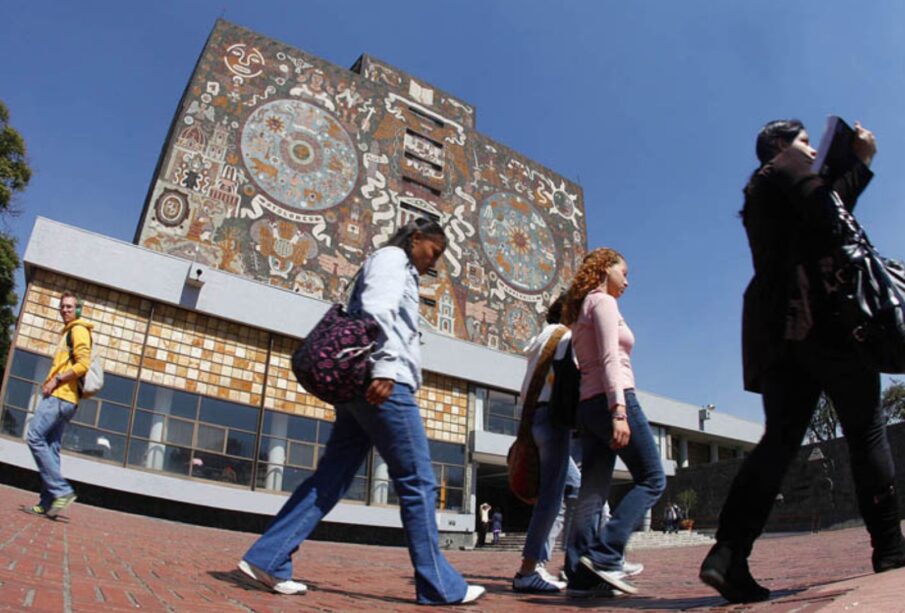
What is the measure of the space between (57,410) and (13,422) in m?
11.0

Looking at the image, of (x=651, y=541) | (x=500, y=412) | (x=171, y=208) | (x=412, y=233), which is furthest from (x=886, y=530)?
(x=500, y=412)

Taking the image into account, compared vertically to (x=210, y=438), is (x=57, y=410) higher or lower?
lower

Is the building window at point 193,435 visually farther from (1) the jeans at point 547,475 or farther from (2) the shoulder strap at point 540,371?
(1) the jeans at point 547,475

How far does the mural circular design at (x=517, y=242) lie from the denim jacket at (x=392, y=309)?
24.7 meters

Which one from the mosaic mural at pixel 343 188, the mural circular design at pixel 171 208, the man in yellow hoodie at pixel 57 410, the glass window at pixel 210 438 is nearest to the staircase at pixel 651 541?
the mosaic mural at pixel 343 188

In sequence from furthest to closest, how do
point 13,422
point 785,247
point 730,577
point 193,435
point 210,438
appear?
1. point 210,438
2. point 193,435
3. point 13,422
4. point 785,247
5. point 730,577

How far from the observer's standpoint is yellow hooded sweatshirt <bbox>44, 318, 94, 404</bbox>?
18.6ft

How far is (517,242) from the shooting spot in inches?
1148

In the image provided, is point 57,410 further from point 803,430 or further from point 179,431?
point 179,431

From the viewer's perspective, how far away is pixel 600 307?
353 cm

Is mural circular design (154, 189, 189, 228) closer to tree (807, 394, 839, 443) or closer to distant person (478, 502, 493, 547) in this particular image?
distant person (478, 502, 493, 547)

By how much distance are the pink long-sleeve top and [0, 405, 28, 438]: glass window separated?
49.2 feet

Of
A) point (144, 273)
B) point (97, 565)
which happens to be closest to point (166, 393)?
point (144, 273)

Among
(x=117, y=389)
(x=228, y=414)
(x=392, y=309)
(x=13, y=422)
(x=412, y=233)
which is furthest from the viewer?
(x=228, y=414)
